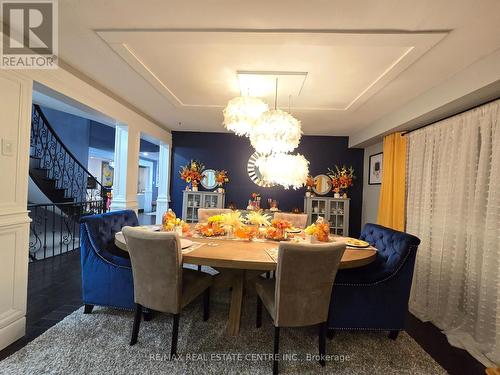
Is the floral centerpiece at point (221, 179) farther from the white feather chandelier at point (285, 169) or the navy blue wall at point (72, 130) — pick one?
the navy blue wall at point (72, 130)

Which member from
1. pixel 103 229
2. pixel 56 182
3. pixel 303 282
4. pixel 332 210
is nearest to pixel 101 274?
pixel 103 229

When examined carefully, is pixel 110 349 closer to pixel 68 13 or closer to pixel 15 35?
pixel 68 13

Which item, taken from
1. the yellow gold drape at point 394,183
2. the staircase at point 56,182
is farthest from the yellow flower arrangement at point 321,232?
the staircase at point 56,182

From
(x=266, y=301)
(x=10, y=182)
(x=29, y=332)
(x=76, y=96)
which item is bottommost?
(x=29, y=332)

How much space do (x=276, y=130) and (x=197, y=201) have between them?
3.00m

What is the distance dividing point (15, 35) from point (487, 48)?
3365mm

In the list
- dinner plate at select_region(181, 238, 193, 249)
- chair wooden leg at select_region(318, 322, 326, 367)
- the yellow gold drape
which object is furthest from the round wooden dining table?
the yellow gold drape

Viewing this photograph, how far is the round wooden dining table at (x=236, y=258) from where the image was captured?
167 cm

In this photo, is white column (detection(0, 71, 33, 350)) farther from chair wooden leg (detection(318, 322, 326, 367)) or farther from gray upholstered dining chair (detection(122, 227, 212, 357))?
chair wooden leg (detection(318, 322, 326, 367))

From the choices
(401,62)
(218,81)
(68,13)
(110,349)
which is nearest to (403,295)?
(401,62)

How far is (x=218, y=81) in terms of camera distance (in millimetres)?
2477

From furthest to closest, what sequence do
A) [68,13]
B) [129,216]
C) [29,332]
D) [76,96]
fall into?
[129,216] → [76,96] → [29,332] → [68,13]

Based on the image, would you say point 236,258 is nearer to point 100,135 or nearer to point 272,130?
point 272,130

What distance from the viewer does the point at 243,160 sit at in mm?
4938
